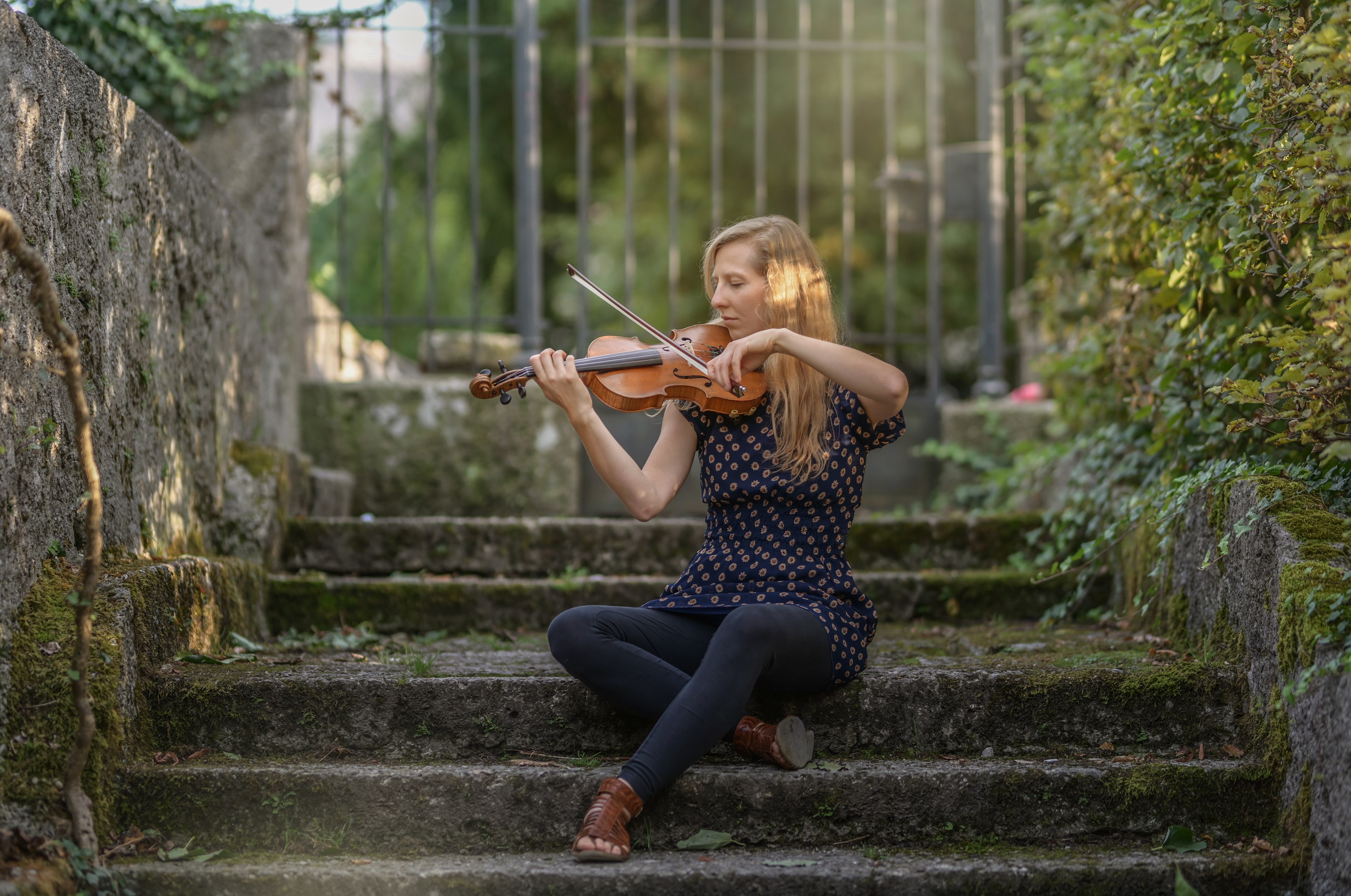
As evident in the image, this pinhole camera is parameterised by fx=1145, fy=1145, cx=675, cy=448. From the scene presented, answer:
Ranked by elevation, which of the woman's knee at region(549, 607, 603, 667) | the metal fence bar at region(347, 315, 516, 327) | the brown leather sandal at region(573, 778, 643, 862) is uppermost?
the metal fence bar at region(347, 315, 516, 327)

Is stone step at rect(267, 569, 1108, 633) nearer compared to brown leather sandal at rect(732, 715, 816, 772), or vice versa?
brown leather sandal at rect(732, 715, 816, 772)

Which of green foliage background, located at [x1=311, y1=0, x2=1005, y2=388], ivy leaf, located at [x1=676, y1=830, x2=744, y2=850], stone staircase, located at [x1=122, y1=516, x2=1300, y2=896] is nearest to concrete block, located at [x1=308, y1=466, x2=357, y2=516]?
stone staircase, located at [x1=122, y1=516, x2=1300, y2=896]

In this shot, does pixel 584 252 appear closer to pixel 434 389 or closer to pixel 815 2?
pixel 434 389

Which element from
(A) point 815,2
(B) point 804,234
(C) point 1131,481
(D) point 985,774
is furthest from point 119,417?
(A) point 815,2

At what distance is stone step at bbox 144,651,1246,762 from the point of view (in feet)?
8.18

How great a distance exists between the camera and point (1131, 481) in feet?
11.4

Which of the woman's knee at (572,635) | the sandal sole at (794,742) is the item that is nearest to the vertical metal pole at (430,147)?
the woman's knee at (572,635)

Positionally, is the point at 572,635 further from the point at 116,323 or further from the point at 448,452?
the point at 448,452

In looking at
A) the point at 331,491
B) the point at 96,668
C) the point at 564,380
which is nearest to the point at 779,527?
the point at 564,380

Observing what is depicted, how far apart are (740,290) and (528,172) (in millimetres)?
2826

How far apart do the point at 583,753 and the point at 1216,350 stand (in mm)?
1914

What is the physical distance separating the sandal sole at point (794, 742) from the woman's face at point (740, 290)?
0.87m

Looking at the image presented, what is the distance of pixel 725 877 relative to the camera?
2.08 metres

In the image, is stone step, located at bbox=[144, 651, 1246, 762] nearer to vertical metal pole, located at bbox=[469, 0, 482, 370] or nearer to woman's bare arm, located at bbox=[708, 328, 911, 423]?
woman's bare arm, located at bbox=[708, 328, 911, 423]
